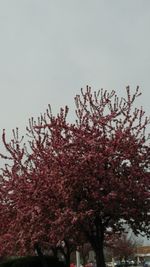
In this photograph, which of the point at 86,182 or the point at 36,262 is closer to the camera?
the point at 86,182

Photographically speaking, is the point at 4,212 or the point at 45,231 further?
the point at 4,212

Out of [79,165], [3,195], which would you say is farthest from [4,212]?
[79,165]

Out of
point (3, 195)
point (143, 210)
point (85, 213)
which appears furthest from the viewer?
point (3, 195)

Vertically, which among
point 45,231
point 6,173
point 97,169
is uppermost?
point 6,173

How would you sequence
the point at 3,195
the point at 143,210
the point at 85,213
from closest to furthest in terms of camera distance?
the point at 85,213
the point at 143,210
the point at 3,195

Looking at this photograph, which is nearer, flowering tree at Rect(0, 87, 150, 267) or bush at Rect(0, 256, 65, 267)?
flowering tree at Rect(0, 87, 150, 267)

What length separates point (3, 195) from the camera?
2194 cm

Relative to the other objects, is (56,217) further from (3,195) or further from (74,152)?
(3,195)

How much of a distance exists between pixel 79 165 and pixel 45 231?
8.44 feet

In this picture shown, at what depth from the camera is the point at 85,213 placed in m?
16.7

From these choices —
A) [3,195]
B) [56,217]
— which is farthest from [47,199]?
[3,195]

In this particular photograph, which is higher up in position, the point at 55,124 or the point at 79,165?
the point at 55,124

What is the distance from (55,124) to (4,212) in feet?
18.4

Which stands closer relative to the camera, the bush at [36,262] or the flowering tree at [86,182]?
the flowering tree at [86,182]
